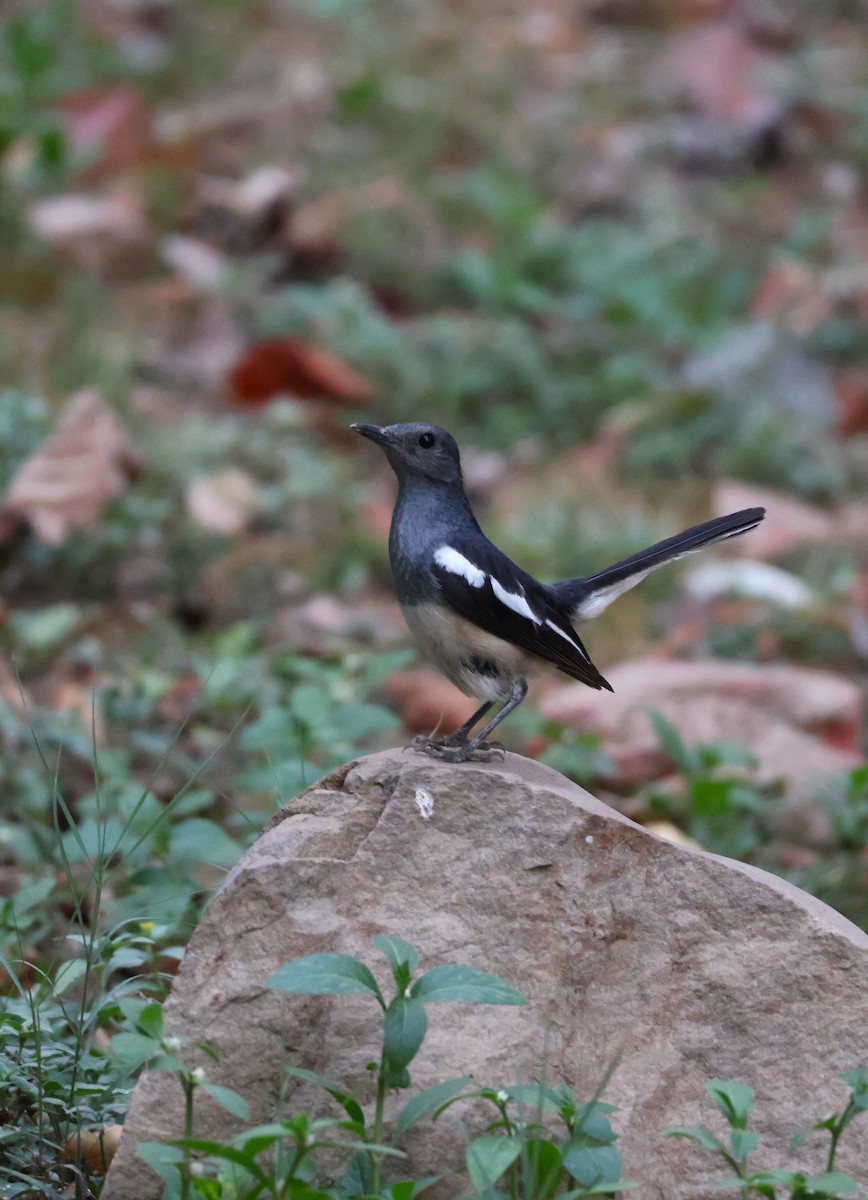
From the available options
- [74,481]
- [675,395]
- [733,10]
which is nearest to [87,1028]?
[74,481]

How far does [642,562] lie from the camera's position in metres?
4.00

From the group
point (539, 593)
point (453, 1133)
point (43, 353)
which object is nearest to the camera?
point (453, 1133)

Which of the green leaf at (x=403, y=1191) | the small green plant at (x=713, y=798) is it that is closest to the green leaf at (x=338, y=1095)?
the green leaf at (x=403, y=1191)

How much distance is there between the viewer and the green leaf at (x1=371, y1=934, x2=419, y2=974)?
2.52 m

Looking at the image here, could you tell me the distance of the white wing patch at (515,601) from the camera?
3.62 meters

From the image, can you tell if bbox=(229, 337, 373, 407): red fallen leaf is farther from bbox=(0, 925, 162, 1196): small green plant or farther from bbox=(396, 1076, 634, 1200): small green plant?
bbox=(396, 1076, 634, 1200): small green plant

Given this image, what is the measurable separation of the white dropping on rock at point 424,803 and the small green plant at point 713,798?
191 centimetres

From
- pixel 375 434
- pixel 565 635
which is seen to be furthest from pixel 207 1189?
pixel 375 434

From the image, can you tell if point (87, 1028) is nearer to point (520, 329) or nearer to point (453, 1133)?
point (453, 1133)

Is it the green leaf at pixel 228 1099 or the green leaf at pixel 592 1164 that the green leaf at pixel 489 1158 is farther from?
the green leaf at pixel 228 1099

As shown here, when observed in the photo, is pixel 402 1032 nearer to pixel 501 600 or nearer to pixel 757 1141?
pixel 757 1141

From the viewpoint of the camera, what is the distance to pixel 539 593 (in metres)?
3.80

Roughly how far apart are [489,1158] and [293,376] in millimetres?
5630

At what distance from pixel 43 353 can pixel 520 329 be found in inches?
98.4
